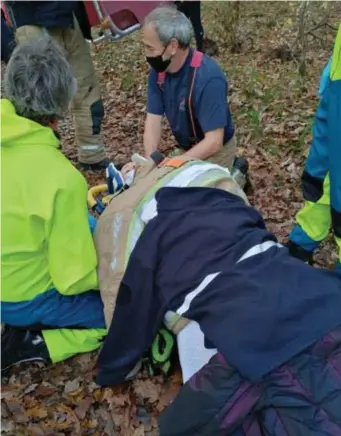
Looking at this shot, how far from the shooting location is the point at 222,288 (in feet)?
7.72

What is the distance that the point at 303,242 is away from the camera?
3.55 metres

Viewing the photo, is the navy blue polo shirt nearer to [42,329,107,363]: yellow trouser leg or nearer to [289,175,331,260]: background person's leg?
[289,175,331,260]: background person's leg

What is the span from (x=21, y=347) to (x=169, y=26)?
7.68 feet

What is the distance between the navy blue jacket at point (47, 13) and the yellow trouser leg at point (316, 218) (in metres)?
3.09

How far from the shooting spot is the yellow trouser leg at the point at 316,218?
3322mm

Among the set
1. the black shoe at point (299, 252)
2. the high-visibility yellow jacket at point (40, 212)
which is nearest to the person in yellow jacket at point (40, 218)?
the high-visibility yellow jacket at point (40, 212)

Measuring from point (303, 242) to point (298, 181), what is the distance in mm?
1745

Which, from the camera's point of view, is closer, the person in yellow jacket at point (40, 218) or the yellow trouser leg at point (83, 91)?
the person in yellow jacket at point (40, 218)

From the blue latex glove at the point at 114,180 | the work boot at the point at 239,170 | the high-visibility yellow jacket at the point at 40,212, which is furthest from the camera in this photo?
→ the work boot at the point at 239,170

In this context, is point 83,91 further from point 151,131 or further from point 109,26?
point 151,131

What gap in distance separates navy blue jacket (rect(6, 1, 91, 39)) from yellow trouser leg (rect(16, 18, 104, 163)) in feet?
0.32

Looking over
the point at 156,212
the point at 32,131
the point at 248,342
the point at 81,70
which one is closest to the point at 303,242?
the point at 156,212

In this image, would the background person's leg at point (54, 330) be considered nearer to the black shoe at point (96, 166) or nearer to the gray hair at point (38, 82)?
the gray hair at point (38, 82)

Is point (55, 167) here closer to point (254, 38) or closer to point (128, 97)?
point (128, 97)
